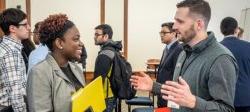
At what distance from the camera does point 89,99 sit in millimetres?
1812

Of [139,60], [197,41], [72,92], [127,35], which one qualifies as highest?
[197,41]

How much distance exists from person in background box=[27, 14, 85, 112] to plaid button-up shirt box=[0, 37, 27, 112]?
0.41 metres

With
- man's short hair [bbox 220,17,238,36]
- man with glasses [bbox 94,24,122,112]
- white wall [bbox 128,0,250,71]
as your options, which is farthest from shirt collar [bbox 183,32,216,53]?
white wall [bbox 128,0,250,71]

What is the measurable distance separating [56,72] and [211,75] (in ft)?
2.72

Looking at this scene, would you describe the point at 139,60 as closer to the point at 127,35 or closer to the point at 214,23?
the point at 127,35

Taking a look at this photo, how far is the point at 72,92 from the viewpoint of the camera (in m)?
1.88

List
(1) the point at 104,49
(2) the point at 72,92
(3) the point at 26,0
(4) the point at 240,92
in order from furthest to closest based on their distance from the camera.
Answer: (3) the point at 26,0 < (1) the point at 104,49 < (4) the point at 240,92 < (2) the point at 72,92

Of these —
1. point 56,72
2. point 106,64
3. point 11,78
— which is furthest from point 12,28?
point 106,64

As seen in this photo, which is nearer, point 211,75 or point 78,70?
point 211,75

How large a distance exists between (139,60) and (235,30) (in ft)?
17.1

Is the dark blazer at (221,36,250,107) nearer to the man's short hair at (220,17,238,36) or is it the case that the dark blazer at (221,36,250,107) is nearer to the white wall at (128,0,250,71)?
the man's short hair at (220,17,238,36)

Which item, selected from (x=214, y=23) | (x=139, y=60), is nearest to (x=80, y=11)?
(x=139, y=60)

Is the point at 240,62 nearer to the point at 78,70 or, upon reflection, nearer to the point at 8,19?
the point at 78,70

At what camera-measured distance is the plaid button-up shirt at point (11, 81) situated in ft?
7.29
